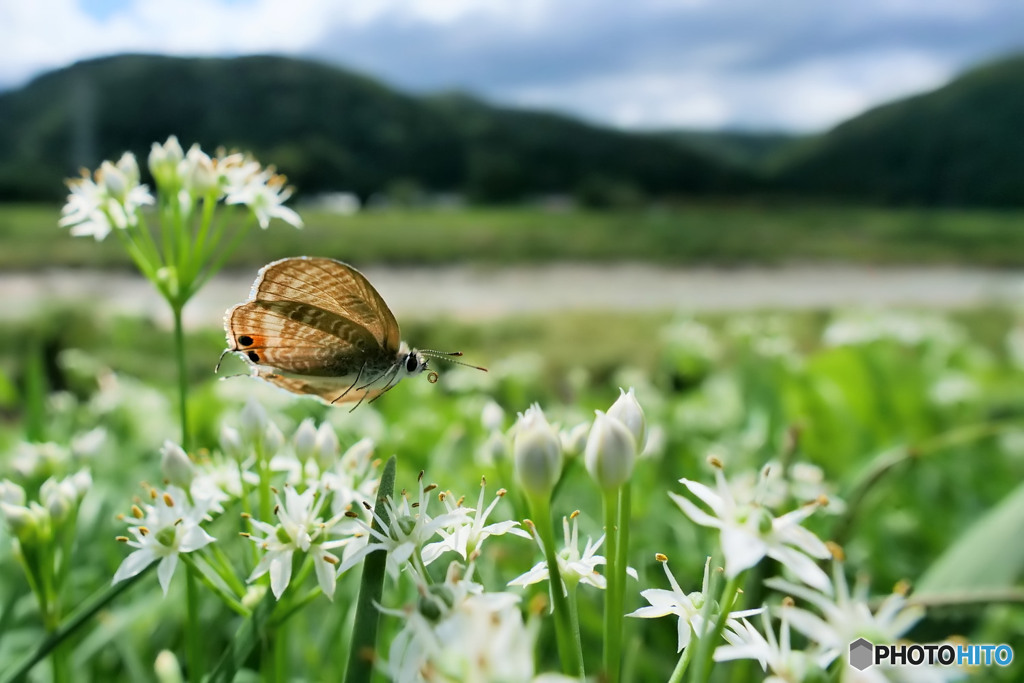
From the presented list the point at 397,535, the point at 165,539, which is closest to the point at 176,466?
the point at 165,539

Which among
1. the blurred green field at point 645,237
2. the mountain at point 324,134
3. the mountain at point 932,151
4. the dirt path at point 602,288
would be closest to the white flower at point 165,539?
the mountain at point 324,134

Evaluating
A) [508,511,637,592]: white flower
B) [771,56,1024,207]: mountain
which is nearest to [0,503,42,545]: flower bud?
[508,511,637,592]: white flower

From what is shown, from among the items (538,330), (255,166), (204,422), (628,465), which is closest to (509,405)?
(204,422)

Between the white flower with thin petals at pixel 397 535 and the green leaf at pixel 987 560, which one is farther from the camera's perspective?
the green leaf at pixel 987 560

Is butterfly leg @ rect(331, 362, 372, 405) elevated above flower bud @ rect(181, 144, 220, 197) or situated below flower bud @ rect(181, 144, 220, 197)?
below

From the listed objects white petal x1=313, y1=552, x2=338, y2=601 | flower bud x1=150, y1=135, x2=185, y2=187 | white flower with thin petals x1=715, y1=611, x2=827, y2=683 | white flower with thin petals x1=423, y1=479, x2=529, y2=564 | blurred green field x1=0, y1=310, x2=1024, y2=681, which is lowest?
blurred green field x1=0, y1=310, x2=1024, y2=681

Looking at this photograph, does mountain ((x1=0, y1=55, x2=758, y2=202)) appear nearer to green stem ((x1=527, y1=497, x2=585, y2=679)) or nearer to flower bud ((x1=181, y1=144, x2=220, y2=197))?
flower bud ((x1=181, y1=144, x2=220, y2=197))

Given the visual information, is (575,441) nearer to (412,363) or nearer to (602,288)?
(412,363)

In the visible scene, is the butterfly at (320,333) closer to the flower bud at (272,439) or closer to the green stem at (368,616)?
the flower bud at (272,439)

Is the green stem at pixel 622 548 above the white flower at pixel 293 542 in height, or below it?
above
